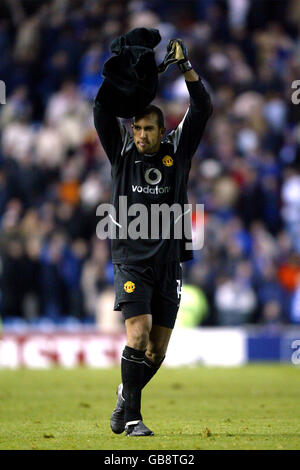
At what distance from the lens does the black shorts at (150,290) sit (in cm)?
711

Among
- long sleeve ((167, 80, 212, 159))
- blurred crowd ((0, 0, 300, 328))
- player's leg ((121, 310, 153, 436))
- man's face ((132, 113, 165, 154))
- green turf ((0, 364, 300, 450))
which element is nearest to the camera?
green turf ((0, 364, 300, 450))

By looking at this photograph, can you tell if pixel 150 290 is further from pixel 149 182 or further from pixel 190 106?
pixel 190 106

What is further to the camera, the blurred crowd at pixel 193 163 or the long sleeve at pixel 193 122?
the blurred crowd at pixel 193 163

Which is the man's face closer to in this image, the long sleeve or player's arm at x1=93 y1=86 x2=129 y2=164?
player's arm at x1=93 y1=86 x2=129 y2=164

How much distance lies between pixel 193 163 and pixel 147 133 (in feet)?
35.8

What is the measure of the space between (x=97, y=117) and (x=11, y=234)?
32.2 ft

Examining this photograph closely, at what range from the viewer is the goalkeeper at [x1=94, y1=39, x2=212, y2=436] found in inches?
281

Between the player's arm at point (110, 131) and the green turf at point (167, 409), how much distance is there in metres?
2.01

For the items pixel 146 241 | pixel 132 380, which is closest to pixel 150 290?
pixel 146 241

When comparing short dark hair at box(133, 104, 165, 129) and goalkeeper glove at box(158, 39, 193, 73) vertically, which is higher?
goalkeeper glove at box(158, 39, 193, 73)

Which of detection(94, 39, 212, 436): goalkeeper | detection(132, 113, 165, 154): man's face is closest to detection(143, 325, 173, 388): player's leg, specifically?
detection(94, 39, 212, 436): goalkeeper

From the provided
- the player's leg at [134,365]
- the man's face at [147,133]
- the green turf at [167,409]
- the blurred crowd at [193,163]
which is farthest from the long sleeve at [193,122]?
the blurred crowd at [193,163]

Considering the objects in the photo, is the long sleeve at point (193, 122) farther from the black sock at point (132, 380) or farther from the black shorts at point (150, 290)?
the black sock at point (132, 380)

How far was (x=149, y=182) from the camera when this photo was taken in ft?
24.0
